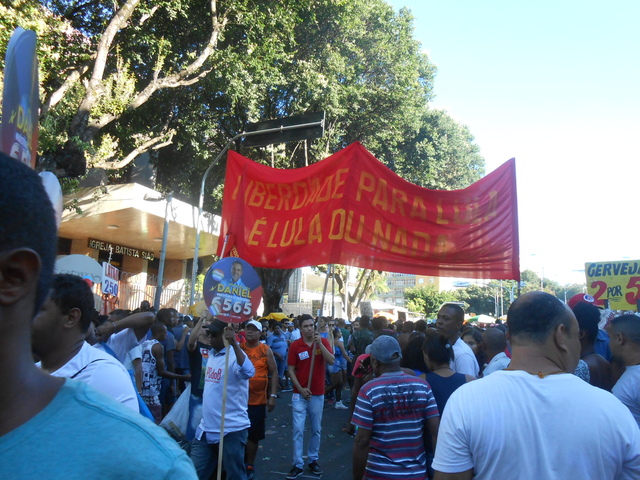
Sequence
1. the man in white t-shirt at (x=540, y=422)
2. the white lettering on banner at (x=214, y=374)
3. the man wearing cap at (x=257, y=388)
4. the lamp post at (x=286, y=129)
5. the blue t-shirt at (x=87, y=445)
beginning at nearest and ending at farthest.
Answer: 1. the blue t-shirt at (x=87, y=445)
2. the man in white t-shirt at (x=540, y=422)
3. the white lettering on banner at (x=214, y=374)
4. the man wearing cap at (x=257, y=388)
5. the lamp post at (x=286, y=129)

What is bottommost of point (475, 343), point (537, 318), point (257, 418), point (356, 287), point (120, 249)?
point (257, 418)

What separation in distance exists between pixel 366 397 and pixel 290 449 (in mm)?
5164

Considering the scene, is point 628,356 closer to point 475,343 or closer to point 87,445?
point 87,445

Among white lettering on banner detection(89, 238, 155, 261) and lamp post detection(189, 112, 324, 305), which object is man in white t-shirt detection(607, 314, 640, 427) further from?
white lettering on banner detection(89, 238, 155, 261)

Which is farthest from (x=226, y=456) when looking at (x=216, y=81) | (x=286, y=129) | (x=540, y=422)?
(x=216, y=81)

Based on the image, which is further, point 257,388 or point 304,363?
point 304,363

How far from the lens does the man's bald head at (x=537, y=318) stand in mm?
2229

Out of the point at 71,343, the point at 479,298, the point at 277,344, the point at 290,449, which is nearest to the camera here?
the point at 71,343

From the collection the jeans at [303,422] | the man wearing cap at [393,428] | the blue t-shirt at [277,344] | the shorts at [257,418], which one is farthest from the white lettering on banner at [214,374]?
the blue t-shirt at [277,344]

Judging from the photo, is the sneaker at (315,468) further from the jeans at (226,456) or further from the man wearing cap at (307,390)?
the jeans at (226,456)

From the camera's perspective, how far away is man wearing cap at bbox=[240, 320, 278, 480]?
6457mm

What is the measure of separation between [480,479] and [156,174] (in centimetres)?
2215

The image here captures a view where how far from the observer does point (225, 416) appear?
5.22 meters

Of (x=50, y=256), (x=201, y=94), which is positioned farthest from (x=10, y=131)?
(x=201, y=94)
